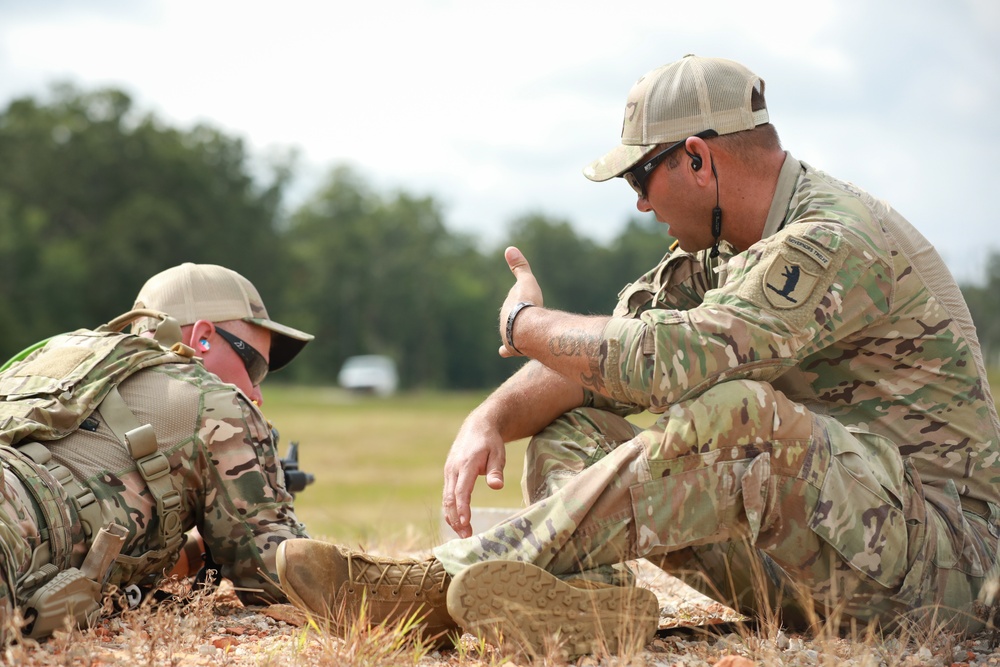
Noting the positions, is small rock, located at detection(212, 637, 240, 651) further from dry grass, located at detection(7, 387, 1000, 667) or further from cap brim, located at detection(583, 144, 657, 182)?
cap brim, located at detection(583, 144, 657, 182)

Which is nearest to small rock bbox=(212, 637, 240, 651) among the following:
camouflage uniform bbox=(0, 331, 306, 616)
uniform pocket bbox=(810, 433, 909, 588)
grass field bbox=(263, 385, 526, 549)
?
camouflage uniform bbox=(0, 331, 306, 616)

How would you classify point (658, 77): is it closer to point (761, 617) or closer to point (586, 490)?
point (586, 490)

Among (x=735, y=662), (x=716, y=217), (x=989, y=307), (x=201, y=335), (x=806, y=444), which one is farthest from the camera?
(x=989, y=307)

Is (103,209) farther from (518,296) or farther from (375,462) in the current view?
(518,296)

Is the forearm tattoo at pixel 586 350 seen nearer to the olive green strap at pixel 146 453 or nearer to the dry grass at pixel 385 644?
the dry grass at pixel 385 644

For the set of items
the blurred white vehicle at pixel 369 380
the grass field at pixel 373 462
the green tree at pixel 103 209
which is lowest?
the blurred white vehicle at pixel 369 380

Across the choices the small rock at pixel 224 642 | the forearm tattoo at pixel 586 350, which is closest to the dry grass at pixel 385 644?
the small rock at pixel 224 642

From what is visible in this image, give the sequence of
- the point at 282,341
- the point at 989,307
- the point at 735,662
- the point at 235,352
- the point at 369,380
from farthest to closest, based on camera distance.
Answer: the point at 369,380 → the point at 989,307 → the point at 282,341 → the point at 235,352 → the point at 735,662

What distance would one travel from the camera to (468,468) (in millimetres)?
4004

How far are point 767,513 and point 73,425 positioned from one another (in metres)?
2.43

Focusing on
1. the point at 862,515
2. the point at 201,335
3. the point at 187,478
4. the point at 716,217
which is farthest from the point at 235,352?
the point at 862,515

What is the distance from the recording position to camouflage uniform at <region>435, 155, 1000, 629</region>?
342cm

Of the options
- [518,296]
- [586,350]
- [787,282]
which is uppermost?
[787,282]

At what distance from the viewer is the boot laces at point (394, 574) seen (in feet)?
11.7
